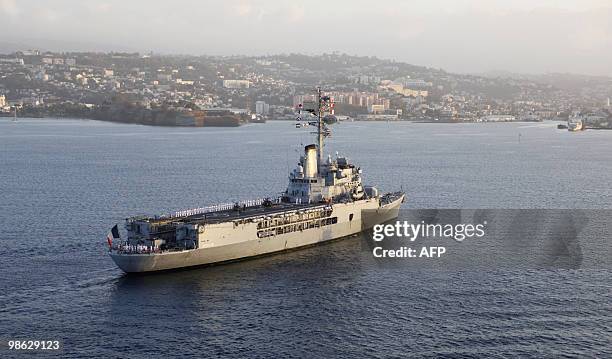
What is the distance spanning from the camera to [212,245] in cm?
3173

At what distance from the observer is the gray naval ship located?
102ft

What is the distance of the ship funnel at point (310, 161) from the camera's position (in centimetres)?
3947

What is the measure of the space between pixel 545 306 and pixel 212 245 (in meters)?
13.2

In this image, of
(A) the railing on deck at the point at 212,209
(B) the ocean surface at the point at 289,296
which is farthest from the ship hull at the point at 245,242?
(A) the railing on deck at the point at 212,209

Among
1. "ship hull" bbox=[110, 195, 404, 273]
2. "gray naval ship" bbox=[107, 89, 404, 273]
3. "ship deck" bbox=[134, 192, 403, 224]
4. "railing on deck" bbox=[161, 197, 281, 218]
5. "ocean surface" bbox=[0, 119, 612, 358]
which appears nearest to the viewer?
"ocean surface" bbox=[0, 119, 612, 358]

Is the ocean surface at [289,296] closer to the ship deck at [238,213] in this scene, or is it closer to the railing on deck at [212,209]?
the ship deck at [238,213]

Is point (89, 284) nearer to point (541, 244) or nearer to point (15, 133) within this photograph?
point (541, 244)

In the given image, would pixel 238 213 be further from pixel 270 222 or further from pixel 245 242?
pixel 245 242

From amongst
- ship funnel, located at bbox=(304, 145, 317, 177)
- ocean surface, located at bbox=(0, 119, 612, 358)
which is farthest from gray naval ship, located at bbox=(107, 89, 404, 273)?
ocean surface, located at bbox=(0, 119, 612, 358)

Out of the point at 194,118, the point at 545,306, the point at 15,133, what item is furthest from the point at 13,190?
the point at 194,118

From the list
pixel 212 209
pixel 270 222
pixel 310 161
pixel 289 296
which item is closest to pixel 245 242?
pixel 270 222

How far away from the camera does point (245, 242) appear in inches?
1303

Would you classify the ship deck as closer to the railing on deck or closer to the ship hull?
the railing on deck

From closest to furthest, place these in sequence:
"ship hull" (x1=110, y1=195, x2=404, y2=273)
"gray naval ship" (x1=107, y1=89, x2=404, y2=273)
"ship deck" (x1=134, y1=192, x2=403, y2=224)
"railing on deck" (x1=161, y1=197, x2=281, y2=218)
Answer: "ship hull" (x1=110, y1=195, x2=404, y2=273) → "gray naval ship" (x1=107, y1=89, x2=404, y2=273) → "ship deck" (x1=134, y1=192, x2=403, y2=224) → "railing on deck" (x1=161, y1=197, x2=281, y2=218)
